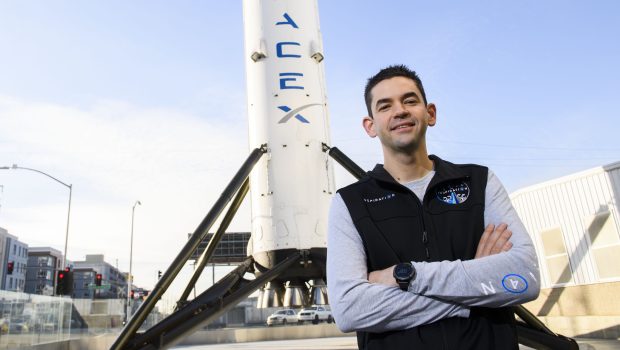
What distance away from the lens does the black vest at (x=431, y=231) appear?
1913mm

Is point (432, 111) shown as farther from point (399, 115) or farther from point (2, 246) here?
point (2, 246)

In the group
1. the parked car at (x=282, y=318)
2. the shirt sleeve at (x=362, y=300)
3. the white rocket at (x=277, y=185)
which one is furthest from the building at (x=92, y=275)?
the shirt sleeve at (x=362, y=300)

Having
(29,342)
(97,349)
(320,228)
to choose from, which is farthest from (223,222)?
(97,349)

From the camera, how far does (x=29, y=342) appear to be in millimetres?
13000

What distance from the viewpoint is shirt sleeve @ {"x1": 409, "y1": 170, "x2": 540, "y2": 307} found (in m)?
1.92

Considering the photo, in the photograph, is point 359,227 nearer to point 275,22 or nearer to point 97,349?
point 275,22

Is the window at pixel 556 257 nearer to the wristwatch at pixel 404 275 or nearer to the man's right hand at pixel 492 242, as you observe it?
the man's right hand at pixel 492 242

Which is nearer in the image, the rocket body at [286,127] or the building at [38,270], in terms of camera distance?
the rocket body at [286,127]

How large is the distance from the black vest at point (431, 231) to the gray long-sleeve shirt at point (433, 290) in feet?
0.20

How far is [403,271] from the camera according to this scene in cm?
193

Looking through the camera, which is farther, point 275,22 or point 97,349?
point 97,349

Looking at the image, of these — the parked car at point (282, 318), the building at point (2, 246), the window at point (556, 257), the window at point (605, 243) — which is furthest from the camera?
the building at point (2, 246)

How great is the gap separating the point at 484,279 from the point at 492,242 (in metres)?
0.22

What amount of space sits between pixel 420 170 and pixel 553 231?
13753 mm
